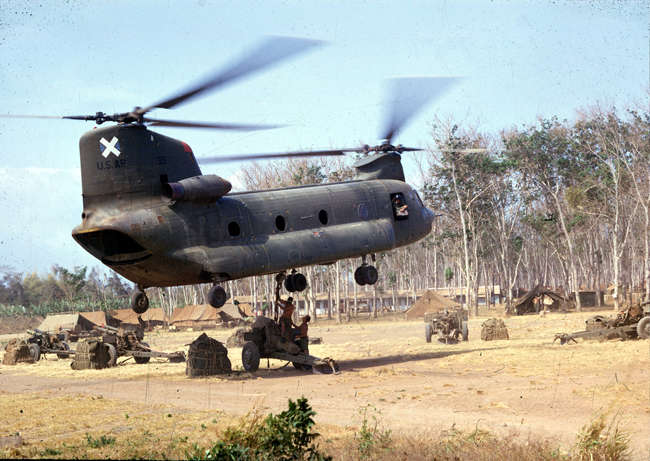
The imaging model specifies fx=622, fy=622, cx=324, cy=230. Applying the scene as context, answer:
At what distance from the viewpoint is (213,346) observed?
16984 mm

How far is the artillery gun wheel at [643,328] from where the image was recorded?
1930 cm

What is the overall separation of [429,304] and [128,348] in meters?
29.4

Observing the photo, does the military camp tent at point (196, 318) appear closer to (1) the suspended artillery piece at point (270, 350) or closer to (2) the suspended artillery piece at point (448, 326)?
(2) the suspended artillery piece at point (448, 326)

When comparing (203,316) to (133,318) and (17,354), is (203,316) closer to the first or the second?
(133,318)

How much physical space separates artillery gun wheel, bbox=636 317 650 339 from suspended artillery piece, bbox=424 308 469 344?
6.35 meters

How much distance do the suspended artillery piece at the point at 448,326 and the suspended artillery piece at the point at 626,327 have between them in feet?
14.9

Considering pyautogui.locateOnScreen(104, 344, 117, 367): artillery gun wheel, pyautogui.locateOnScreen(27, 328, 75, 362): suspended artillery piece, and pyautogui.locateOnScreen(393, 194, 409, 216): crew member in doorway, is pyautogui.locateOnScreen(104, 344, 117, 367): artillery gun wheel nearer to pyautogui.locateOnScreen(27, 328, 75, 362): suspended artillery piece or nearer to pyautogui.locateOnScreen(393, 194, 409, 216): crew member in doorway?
pyautogui.locateOnScreen(27, 328, 75, 362): suspended artillery piece

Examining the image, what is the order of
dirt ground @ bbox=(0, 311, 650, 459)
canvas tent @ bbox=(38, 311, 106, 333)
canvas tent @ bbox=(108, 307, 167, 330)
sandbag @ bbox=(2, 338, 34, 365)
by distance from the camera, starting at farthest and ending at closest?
canvas tent @ bbox=(108, 307, 167, 330), canvas tent @ bbox=(38, 311, 106, 333), sandbag @ bbox=(2, 338, 34, 365), dirt ground @ bbox=(0, 311, 650, 459)

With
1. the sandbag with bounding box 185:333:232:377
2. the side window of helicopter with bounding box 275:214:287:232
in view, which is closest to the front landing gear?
the side window of helicopter with bounding box 275:214:287:232

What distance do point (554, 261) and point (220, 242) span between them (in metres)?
85.3


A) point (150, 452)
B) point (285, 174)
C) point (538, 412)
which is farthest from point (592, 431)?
point (285, 174)

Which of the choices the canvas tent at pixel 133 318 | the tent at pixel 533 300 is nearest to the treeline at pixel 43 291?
the canvas tent at pixel 133 318

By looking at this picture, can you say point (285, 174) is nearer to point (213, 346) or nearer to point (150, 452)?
point (213, 346)

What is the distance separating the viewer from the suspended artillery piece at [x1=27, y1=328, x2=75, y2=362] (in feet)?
80.7
